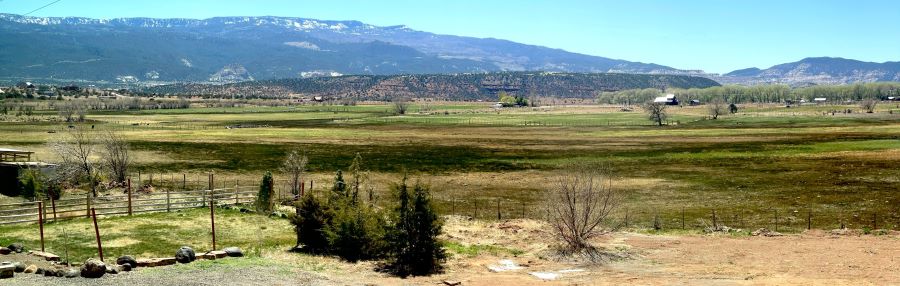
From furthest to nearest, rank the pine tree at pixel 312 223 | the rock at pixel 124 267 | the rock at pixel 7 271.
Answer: the pine tree at pixel 312 223, the rock at pixel 124 267, the rock at pixel 7 271

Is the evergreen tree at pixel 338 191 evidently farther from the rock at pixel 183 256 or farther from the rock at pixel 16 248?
the rock at pixel 16 248

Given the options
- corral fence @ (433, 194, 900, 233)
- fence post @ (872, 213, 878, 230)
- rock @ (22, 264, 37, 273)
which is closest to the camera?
rock @ (22, 264, 37, 273)

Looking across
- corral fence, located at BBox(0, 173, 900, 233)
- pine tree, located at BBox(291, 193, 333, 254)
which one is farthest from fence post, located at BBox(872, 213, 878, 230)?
pine tree, located at BBox(291, 193, 333, 254)

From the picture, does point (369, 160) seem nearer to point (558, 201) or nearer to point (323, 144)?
point (323, 144)

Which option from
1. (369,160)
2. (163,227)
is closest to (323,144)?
(369,160)

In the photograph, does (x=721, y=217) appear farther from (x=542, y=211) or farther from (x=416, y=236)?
(x=416, y=236)

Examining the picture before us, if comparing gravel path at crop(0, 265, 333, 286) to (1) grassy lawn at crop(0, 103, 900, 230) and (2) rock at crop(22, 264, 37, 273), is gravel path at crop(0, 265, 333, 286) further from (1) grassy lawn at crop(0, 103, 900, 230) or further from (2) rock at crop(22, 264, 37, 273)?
(1) grassy lawn at crop(0, 103, 900, 230)

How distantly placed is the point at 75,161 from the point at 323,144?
39109 millimetres

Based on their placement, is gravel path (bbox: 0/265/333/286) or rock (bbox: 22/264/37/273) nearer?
gravel path (bbox: 0/265/333/286)

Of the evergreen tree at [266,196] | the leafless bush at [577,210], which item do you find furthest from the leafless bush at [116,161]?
the leafless bush at [577,210]

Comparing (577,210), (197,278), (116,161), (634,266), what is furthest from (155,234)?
(116,161)

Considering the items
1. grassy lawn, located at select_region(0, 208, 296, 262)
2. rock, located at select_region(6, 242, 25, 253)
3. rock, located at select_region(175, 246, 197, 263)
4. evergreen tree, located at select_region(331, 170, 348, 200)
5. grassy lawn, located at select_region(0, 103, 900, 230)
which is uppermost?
evergreen tree, located at select_region(331, 170, 348, 200)

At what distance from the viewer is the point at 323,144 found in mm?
88500

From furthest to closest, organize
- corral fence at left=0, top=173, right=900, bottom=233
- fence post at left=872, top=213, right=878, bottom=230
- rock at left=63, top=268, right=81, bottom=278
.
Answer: fence post at left=872, top=213, right=878, bottom=230
corral fence at left=0, top=173, right=900, bottom=233
rock at left=63, top=268, right=81, bottom=278
